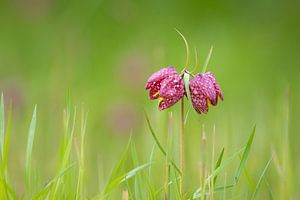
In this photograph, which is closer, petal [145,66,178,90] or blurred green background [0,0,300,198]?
petal [145,66,178,90]

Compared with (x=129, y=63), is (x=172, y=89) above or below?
below

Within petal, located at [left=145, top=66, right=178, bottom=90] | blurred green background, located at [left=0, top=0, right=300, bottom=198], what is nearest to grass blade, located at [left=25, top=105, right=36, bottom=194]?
petal, located at [left=145, top=66, right=178, bottom=90]

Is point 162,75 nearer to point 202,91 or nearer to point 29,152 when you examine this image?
point 202,91

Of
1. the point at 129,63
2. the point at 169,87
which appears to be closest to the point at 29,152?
the point at 169,87

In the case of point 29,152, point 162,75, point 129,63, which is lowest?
point 29,152

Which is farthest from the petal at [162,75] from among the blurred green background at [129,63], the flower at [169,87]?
the blurred green background at [129,63]

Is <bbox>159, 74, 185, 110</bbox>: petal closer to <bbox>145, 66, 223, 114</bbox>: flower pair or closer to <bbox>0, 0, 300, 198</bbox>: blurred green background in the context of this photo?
<bbox>145, 66, 223, 114</bbox>: flower pair

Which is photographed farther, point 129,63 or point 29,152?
point 129,63

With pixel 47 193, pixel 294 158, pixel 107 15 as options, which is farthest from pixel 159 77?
pixel 107 15
